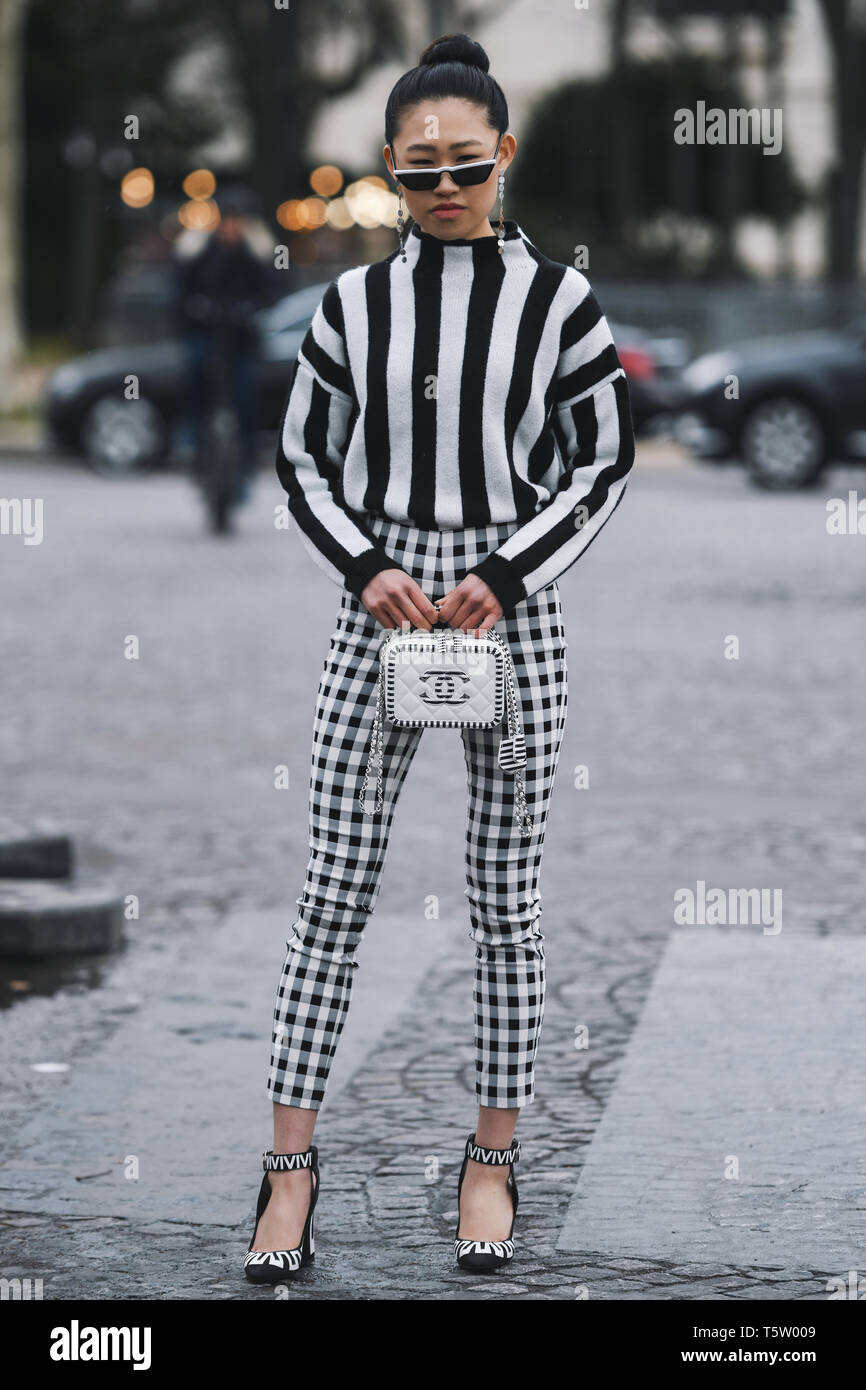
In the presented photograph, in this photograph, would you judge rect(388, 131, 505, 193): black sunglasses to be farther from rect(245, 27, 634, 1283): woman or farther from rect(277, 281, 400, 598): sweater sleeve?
rect(277, 281, 400, 598): sweater sleeve

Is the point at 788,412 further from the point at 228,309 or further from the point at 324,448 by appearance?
the point at 324,448

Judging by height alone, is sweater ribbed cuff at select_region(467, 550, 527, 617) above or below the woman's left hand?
above

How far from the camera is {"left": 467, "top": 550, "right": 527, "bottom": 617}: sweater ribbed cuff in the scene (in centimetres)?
395


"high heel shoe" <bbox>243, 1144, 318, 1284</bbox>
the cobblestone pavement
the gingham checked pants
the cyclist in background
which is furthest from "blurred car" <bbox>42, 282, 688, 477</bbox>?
"high heel shoe" <bbox>243, 1144, 318, 1284</bbox>

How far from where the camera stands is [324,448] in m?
4.11

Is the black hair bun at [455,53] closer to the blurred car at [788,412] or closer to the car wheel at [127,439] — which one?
the blurred car at [788,412]

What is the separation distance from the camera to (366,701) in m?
4.04

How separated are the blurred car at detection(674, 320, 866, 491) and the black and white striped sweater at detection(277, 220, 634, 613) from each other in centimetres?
1688

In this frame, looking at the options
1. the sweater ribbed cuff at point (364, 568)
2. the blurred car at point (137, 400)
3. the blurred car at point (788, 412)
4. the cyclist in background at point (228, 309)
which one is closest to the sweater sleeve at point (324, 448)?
the sweater ribbed cuff at point (364, 568)

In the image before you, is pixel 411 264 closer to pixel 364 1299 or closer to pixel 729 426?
pixel 364 1299

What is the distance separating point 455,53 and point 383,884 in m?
3.39

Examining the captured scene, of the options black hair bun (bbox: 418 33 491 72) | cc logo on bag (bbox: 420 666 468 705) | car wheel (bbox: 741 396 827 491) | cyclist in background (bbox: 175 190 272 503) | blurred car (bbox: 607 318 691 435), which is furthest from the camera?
blurred car (bbox: 607 318 691 435)
